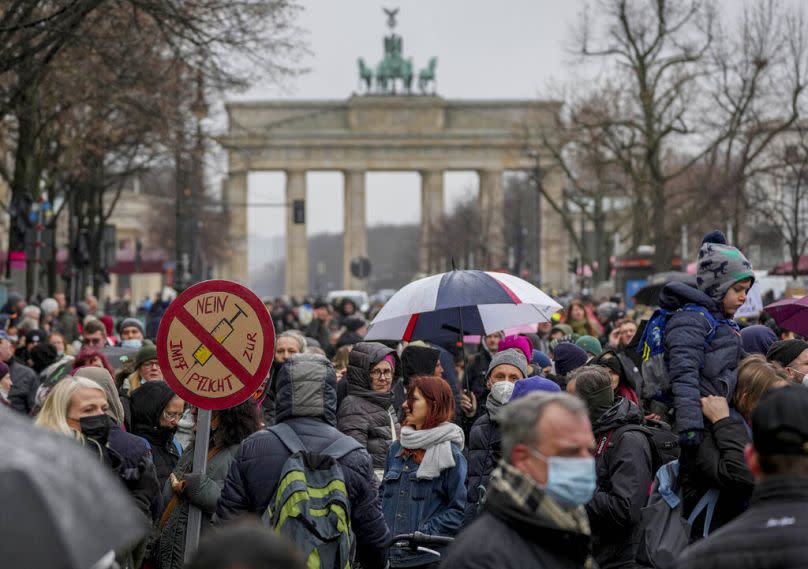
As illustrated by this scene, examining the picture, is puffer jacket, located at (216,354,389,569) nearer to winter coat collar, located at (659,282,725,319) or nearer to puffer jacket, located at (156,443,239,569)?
puffer jacket, located at (156,443,239,569)

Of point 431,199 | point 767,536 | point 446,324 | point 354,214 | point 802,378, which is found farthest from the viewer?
point 354,214

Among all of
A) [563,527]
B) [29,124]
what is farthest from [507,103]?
[563,527]

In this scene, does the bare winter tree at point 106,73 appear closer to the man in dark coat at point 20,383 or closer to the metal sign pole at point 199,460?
the man in dark coat at point 20,383

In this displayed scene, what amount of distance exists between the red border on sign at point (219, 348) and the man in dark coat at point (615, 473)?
4.68ft

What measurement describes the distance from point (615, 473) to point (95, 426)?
2.22m

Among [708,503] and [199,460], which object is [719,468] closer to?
[708,503]

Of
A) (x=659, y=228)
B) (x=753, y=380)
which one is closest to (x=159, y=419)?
(x=753, y=380)

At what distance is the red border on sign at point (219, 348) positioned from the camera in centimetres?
696

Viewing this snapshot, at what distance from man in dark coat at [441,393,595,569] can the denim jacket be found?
10.3ft

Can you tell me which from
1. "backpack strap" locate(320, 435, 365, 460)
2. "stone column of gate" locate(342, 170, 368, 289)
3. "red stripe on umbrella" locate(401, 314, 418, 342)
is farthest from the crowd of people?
"stone column of gate" locate(342, 170, 368, 289)

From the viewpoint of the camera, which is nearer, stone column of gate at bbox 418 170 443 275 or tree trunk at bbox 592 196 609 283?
tree trunk at bbox 592 196 609 283

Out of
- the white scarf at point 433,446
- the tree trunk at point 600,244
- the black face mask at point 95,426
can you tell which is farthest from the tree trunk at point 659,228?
the black face mask at point 95,426

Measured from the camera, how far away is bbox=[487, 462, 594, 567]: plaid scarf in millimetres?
3967

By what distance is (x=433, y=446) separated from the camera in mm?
7352
